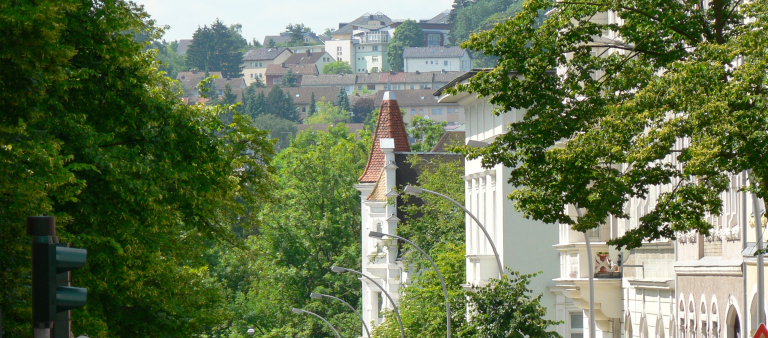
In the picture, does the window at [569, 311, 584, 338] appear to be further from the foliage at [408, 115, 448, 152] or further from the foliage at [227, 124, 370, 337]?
the foliage at [408, 115, 448, 152]

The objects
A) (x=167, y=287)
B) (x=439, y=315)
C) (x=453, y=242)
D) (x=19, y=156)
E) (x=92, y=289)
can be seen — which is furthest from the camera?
(x=453, y=242)

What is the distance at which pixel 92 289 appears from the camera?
19.5 m

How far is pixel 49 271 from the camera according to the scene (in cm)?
622

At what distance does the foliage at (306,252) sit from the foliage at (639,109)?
5289 cm

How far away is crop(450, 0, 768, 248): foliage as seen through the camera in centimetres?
1411

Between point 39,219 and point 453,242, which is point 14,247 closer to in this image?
point 39,219

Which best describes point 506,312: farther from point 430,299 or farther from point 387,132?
point 387,132

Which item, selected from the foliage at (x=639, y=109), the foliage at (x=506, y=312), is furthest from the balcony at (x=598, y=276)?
the foliage at (x=639, y=109)

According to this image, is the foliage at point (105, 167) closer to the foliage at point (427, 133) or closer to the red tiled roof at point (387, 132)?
the red tiled roof at point (387, 132)

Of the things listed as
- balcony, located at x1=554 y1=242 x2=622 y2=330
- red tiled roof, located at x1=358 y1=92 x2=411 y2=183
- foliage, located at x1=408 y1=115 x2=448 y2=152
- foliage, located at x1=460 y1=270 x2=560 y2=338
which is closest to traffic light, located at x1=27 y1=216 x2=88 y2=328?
foliage, located at x1=460 y1=270 x2=560 y2=338

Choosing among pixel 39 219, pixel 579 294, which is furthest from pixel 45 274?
pixel 579 294

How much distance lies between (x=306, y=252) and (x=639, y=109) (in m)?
60.4

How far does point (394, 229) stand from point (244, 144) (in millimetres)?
36181

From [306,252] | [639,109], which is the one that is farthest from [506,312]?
[306,252]
